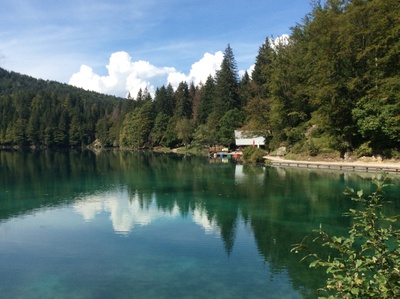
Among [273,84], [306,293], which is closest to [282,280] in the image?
[306,293]

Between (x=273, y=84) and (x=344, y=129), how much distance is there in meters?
17.1

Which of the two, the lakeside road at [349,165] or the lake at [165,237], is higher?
the lakeside road at [349,165]

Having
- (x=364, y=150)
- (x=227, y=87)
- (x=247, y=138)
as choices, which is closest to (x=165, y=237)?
(x=364, y=150)

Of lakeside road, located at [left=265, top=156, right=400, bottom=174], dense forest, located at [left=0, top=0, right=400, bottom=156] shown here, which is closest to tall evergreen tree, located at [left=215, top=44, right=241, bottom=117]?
dense forest, located at [left=0, top=0, right=400, bottom=156]

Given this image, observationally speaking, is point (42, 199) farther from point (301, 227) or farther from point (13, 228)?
point (301, 227)

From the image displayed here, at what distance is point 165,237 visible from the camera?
16922 mm

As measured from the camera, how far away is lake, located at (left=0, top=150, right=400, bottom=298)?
1132cm

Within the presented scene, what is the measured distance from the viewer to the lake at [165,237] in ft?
37.1

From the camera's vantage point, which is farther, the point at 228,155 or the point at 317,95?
the point at 228,155

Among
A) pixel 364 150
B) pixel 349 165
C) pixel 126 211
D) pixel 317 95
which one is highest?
pixel 317 95

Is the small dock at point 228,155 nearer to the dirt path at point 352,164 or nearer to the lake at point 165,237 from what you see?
the dirt path at point 352,164

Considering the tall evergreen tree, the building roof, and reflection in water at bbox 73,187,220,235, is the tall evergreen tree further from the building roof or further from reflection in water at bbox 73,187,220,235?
reflection in water at bbox 73,187,220,235

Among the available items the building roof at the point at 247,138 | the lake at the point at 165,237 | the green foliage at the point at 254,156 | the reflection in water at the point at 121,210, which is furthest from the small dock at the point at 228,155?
the reflection in water at the point at 121,210

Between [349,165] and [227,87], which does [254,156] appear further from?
[227,87]
